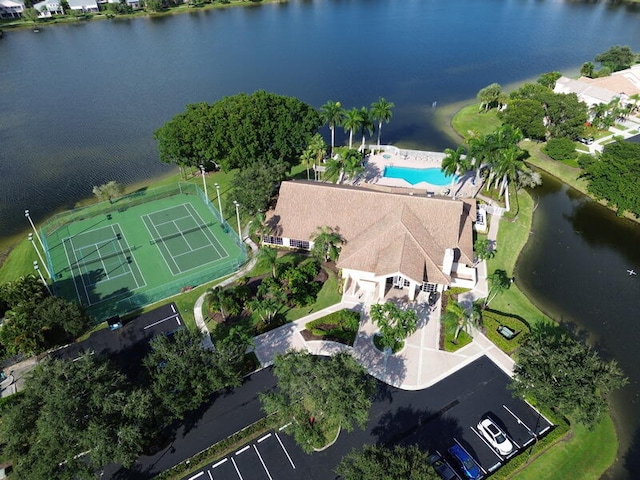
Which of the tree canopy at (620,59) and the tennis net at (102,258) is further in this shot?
the tree canopy at (620,59)

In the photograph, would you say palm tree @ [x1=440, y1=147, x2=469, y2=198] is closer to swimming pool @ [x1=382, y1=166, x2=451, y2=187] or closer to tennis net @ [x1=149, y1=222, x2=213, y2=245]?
swimming pool @ [x1=382, y1=166, x2=451, y2=187]

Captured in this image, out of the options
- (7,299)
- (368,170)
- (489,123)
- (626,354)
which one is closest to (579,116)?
(489,123)

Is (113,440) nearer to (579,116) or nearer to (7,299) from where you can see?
(7,299)

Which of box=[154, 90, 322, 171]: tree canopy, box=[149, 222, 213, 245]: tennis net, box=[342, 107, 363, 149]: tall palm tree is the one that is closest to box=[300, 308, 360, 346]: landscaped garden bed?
box=[149, 222, 213, 245]: tennis net

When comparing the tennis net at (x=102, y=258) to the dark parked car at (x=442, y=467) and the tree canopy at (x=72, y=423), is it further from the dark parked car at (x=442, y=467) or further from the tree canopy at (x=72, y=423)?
the dark parked car at (x=442, y=467)

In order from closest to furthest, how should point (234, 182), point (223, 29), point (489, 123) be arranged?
point (234, 182)
point (489, 123)
point (223, 29)

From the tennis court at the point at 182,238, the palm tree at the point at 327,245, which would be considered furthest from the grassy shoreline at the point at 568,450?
the tennis court at the point at 182,238
